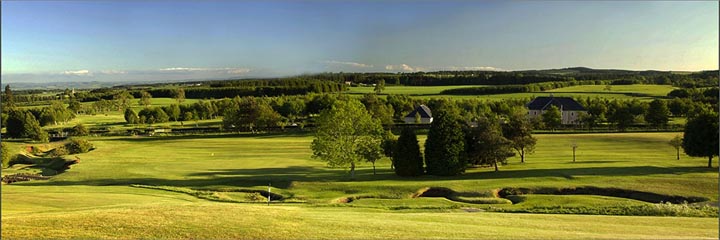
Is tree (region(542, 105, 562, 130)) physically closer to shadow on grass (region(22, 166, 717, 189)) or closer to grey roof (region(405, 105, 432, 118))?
grey roof (region(405, 105, 432, 118))

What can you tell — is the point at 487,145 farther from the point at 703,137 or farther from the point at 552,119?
the point at 552,119

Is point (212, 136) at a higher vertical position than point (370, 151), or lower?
lower

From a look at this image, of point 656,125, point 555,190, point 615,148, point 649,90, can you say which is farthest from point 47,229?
point 649,90

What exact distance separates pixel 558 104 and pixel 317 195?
10289cm

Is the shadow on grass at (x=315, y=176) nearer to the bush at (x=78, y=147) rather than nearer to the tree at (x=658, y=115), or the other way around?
the bush at (x=78, y=147)

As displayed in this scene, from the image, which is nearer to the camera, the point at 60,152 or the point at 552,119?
the point at 60,152

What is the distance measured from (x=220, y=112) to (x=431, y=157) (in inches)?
4532

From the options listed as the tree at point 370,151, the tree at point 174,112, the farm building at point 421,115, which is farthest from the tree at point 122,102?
the tree at point 370,151

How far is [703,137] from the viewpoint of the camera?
44000mm

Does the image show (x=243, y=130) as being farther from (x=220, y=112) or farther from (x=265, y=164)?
(x=265, y=164)

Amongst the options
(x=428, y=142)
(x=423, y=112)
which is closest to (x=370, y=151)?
(x=428, y=142)

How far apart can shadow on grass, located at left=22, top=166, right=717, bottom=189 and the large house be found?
81668 mm

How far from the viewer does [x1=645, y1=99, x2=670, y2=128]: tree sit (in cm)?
9612

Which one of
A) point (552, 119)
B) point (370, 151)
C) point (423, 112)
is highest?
point (423, 112)
